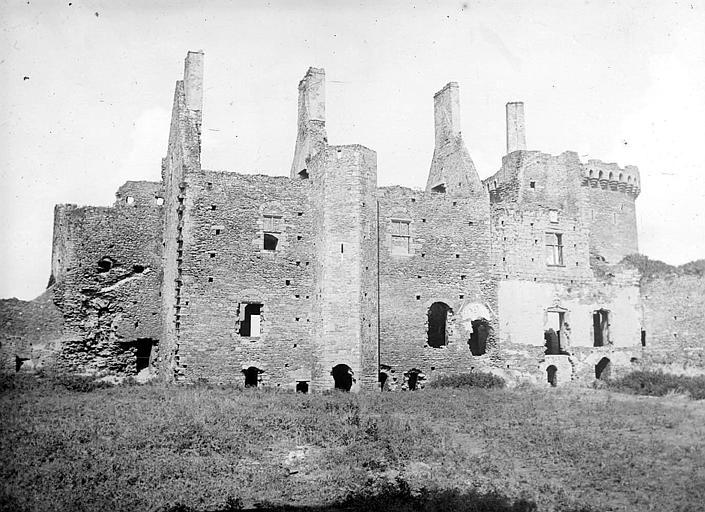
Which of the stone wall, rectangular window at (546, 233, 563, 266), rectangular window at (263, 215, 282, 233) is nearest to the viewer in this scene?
rectangular window at (263, 215, 282, 233)

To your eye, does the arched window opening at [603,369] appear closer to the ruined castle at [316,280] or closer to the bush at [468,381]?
the ruined castle at [316,280]

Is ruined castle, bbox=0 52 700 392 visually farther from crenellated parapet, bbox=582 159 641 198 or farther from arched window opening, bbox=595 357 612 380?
crenellated parapet, bbox=582 159 641 198

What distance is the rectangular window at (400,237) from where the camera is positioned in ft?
94.6

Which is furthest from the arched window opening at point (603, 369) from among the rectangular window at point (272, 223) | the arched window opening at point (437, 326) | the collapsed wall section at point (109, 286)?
the collapsed wall section at point (109, 286)

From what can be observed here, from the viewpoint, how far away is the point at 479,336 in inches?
1240

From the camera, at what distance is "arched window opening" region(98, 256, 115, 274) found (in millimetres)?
27750

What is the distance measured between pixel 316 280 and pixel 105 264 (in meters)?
8.07

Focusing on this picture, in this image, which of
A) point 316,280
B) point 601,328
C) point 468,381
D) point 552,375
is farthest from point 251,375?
point 601,328

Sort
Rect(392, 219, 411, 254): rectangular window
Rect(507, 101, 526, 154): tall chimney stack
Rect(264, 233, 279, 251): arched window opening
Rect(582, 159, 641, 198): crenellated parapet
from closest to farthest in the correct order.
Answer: Rect(264, 233, 279, 251): arched window opening
Rect(392, 219, 411, 254): rectangular window
Rect(507, 101, 526, 154): tall chimney stack
Rect(582, 159, 641, 198): crenellated parapet

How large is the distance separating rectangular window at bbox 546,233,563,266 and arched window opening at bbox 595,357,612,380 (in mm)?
4664

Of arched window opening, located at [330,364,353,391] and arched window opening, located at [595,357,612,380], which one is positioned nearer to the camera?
arched window opening, located at [330,364,353,391]

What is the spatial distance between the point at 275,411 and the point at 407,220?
442 inches

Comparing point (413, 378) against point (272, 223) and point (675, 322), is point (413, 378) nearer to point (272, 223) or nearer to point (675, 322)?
point (272, 223)

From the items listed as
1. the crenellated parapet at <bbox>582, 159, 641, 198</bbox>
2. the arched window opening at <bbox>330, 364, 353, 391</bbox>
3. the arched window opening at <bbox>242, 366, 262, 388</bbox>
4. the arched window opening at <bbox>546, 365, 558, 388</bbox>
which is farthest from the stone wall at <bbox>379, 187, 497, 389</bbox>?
the crenellated parapet at <bbox>582, 159, 641, 198</bbox>
